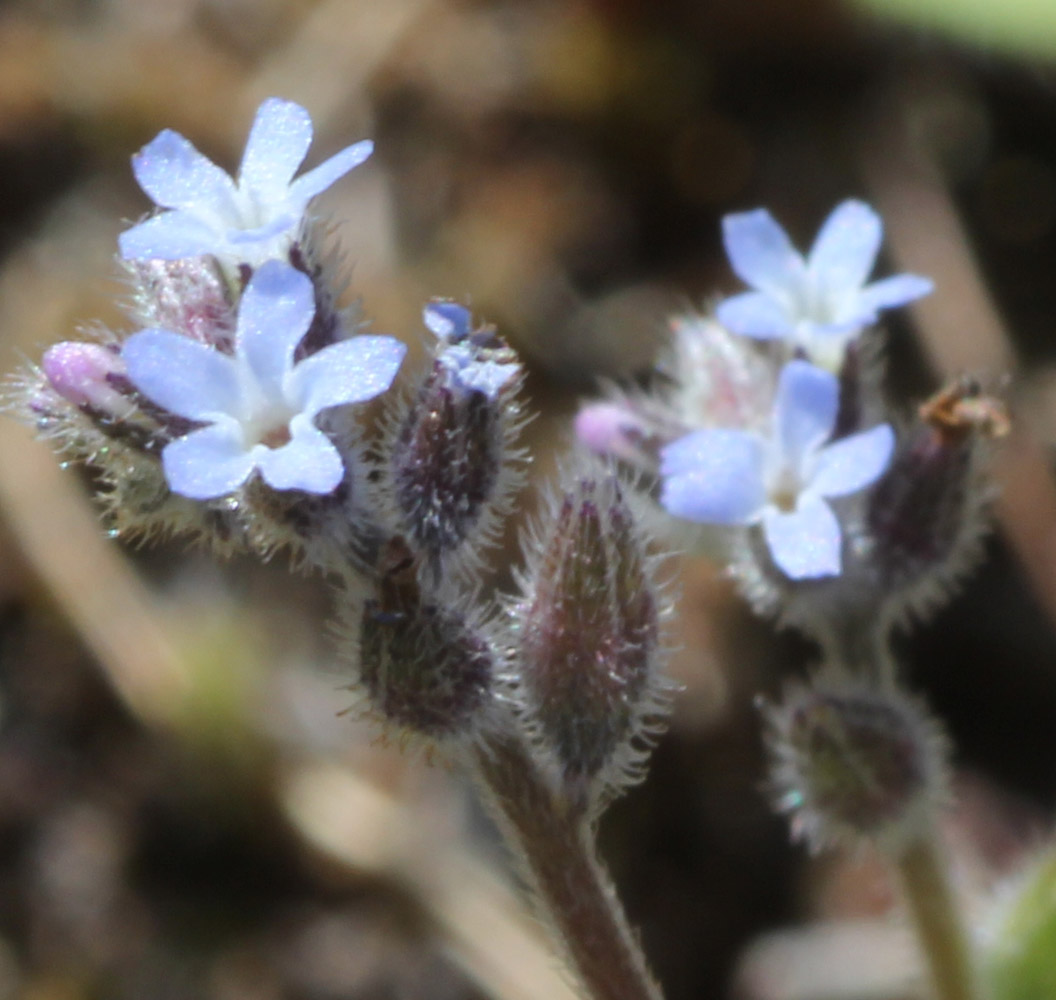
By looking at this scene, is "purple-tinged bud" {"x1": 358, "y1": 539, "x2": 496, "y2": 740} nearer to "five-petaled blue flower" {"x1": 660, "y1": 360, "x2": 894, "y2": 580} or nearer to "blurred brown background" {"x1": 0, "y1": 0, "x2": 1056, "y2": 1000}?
"five-petaled blue flower" {"x1": 660, "y1": 360, "x2": 894, "y2": 580}

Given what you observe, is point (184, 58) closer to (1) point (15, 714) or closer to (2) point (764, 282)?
(1) point (15, 714)

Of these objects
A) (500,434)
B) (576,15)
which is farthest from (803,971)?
(576,15)

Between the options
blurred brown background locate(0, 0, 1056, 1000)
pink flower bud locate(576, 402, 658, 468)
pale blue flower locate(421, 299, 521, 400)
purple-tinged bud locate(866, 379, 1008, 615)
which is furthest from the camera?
blurred brown background locate(0, 0, 1056, 1000)

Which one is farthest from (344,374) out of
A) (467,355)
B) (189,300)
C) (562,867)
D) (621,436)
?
(621,436)

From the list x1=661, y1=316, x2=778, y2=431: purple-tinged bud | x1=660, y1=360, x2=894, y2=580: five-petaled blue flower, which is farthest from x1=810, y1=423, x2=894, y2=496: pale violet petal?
x1=661, y1=316, x2=778, y2=431: purple-tinged bud

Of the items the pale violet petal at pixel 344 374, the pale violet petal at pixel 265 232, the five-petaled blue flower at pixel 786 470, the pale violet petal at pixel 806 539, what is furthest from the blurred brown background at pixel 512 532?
the pale violet petal at pixel 344 374
